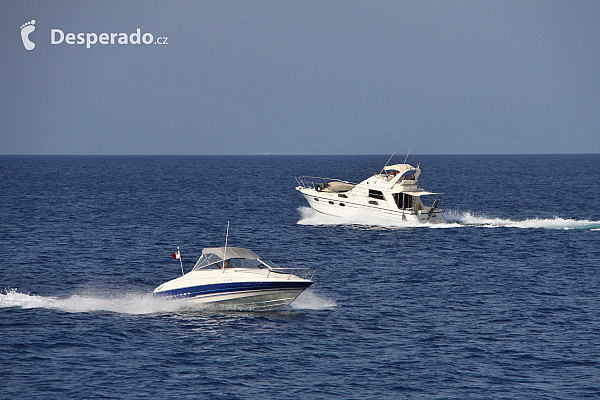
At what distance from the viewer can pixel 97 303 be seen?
3569 centimetres

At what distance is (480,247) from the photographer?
5512 cm

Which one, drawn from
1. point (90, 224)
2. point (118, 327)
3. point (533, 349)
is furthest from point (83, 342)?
point (90, 224)

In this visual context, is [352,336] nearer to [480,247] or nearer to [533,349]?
[533,349]

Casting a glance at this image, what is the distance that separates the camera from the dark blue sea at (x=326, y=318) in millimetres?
25781

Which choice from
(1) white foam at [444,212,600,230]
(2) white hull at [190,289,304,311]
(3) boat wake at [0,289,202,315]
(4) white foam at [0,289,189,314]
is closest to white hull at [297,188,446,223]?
(1) white foam at [444,212,600,230]

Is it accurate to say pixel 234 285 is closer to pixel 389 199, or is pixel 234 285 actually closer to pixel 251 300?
pixel 251 300

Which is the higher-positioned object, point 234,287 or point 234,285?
point 234,285

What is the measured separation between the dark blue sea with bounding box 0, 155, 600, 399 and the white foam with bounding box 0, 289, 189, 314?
0.10 meters

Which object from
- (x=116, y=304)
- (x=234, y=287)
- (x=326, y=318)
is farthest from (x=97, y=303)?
(x=326, y=318)

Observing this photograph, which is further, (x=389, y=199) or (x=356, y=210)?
(x=356, y=210)

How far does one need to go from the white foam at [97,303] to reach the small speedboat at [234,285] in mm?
660

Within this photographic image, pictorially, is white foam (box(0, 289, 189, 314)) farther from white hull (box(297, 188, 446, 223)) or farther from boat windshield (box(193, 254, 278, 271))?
white hull (box(297, 188, 446, 223))

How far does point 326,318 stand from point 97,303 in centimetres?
1211

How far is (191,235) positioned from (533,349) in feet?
123
